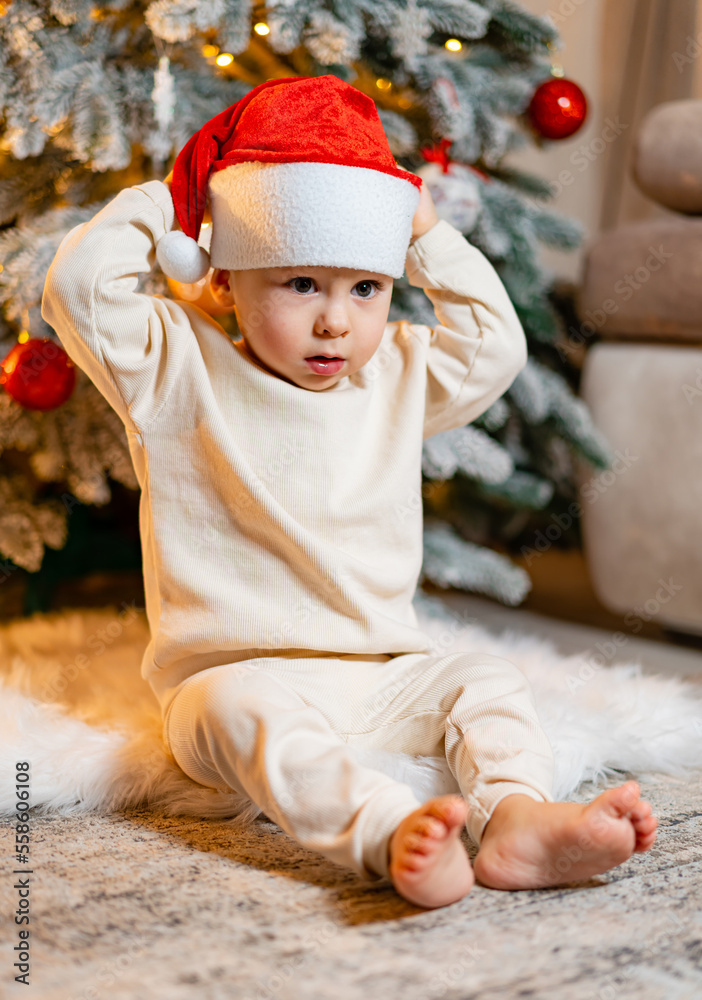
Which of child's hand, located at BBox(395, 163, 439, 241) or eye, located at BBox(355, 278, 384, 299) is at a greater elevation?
child's hand, located at BBox(395, 163, 439, 241)

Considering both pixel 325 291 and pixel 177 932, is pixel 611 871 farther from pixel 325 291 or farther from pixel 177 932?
pixel 325 291

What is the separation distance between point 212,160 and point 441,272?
25cm

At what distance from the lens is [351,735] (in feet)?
2.68

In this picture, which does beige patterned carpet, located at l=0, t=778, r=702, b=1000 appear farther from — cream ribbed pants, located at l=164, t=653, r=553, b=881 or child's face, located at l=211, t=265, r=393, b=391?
child's face, located at l=211, t=265, r=393, b=391

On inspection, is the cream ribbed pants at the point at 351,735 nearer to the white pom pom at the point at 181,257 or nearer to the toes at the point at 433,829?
the toes at the point at 433,829

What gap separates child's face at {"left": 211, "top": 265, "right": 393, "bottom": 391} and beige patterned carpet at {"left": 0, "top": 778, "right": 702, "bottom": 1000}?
41 cm

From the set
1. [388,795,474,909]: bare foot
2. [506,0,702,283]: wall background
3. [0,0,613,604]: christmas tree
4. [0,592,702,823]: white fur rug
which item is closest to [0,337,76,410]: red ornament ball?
[0,0,613,604]: christmas tree

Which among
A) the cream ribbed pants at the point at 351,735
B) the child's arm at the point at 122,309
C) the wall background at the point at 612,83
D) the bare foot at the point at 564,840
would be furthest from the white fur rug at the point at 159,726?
the wall background at the point at 612,83

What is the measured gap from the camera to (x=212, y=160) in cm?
83

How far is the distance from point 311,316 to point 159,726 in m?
0.43

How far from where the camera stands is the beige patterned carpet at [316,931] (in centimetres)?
52

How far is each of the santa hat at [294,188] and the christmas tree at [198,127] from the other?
14cm

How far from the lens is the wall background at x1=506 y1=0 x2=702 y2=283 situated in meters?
1.86

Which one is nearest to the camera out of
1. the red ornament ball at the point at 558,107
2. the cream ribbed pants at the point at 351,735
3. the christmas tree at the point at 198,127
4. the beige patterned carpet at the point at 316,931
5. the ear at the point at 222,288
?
the beige patterned carpet at the point at 316,931
